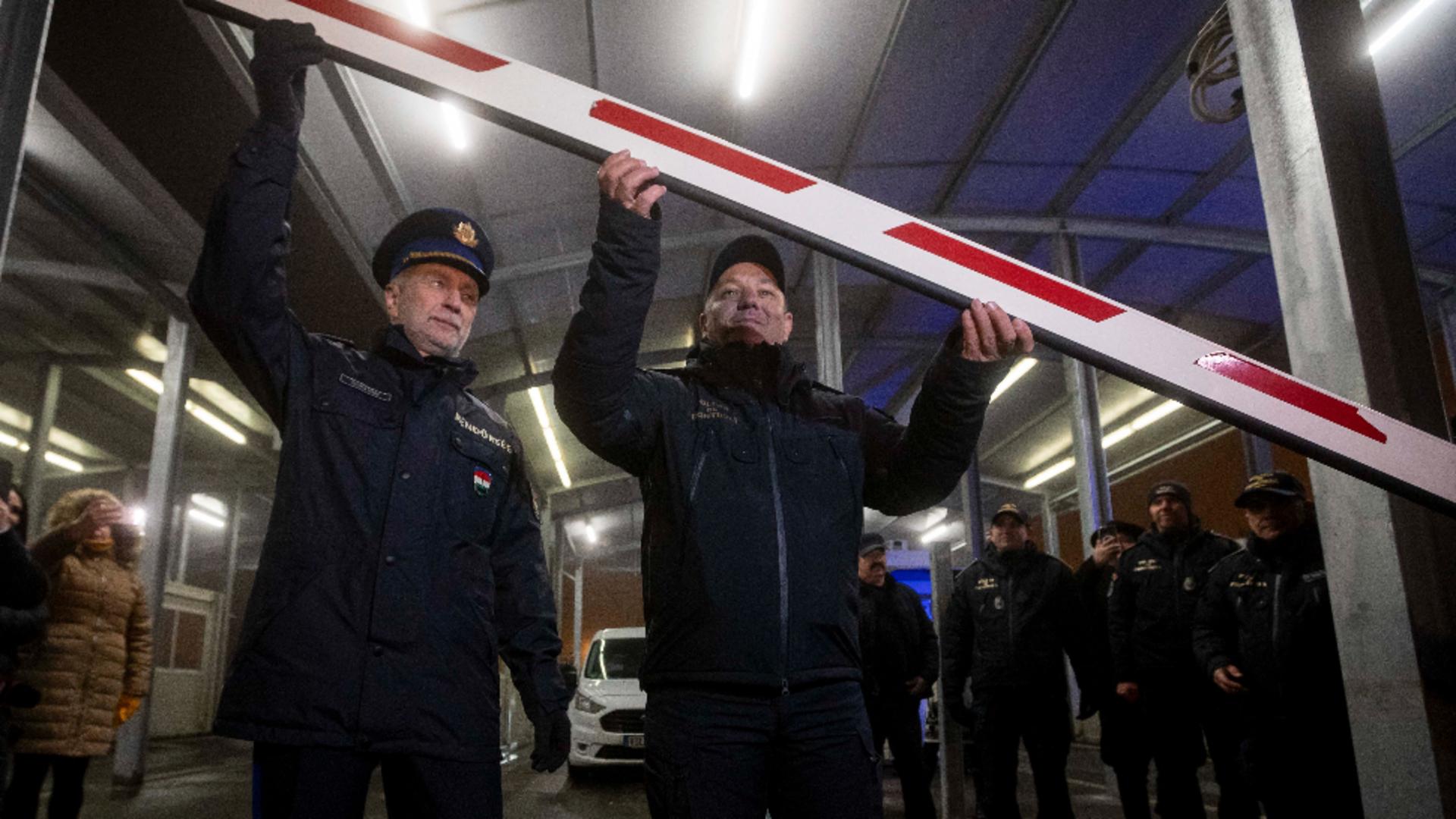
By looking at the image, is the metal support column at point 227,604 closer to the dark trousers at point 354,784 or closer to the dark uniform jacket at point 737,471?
the dark trousers at point 354,784

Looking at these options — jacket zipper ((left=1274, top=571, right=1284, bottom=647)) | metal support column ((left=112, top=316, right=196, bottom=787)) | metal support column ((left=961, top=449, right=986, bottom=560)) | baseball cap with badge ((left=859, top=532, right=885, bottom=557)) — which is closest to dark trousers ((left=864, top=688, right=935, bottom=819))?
baseball cap with badge ((left=859, top=532, right=885, bottom=557))

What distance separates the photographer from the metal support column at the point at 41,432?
10.6 m

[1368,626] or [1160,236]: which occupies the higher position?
[1160,236]

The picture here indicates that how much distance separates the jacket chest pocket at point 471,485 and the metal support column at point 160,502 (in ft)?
21.9

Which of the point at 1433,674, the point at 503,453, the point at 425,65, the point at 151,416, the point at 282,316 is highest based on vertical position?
the point at 151,416

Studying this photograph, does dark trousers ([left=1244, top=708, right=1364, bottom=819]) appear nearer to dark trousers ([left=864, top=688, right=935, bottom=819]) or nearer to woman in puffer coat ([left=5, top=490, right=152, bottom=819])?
dark trousers ([left=864, top=688, right=935, bottom=819])

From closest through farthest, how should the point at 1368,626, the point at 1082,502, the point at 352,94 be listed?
the point at 1368,626 < the point at 352,94 < the point at 1082,502

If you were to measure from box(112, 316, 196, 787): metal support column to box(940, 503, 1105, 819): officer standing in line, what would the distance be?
611cm

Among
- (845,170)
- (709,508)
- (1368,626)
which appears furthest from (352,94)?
(1368,626)

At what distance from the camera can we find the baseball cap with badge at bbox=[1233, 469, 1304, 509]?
4078 mm

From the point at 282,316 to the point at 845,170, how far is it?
712 centimetres

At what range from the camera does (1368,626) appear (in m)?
2.05

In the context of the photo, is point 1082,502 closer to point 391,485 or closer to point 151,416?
point 391,485

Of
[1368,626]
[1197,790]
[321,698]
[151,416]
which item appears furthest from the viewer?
[151,416]
